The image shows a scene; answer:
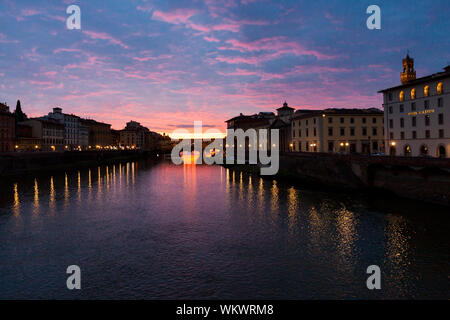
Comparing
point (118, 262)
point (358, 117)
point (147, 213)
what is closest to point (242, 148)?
point (358, 117)

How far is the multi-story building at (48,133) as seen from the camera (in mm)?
122438

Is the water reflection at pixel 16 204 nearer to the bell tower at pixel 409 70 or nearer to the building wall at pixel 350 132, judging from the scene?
the building wall at pixel 350 132

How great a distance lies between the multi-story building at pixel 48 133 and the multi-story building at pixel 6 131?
16905 mm

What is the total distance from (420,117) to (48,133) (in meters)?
129

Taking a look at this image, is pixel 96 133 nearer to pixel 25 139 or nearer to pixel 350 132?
pixel 25 139

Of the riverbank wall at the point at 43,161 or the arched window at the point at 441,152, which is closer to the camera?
the arched window at the point at 441,152

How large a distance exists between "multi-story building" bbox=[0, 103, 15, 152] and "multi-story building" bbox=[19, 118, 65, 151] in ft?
55.5

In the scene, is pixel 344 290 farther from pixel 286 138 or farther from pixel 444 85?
pixel 286 138

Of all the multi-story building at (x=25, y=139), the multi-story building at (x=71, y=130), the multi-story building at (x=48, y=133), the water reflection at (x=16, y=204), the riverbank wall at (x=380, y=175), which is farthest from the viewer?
the multi-story building at (x=71, y=130)

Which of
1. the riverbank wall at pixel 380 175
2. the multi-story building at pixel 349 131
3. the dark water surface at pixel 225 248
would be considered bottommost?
the dark water surface at pixel 225 248

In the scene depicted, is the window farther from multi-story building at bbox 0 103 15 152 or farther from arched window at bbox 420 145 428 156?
multi-story building at bbox 0 103 15 152

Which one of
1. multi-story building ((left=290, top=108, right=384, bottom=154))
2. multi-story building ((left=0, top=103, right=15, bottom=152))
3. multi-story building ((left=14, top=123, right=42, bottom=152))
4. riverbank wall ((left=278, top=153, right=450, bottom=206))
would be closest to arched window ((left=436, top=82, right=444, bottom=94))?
riverbank wall ((left=278, top=153, right=450, bottom=206))

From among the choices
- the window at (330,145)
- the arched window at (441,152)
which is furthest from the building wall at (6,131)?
the arched window at (441,152)

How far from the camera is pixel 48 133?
128 meters
